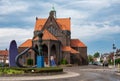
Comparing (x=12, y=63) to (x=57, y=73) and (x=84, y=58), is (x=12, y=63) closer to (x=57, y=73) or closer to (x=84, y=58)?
(x=57, y=73)

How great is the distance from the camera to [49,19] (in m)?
109

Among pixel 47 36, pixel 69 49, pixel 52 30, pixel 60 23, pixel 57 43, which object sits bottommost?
pixel 69 49

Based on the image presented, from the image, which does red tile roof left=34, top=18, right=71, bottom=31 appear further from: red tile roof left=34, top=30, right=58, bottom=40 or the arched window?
red tile roof left=34, top=30, right=58, bottom=40

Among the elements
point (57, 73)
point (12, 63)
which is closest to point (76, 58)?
point (12, 63)

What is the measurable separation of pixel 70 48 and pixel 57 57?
25.9 ft

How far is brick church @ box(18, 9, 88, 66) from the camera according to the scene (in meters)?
101

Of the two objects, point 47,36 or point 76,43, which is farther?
point 76,43

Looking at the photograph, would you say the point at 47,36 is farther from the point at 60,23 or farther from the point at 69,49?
the point at 60,23

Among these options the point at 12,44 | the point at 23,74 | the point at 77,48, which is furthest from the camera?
the point at 77,48

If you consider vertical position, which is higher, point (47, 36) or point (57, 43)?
point (47, 36)

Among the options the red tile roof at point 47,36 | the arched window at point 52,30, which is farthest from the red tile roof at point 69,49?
the arched window at point 52,30

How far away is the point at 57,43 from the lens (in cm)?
10375

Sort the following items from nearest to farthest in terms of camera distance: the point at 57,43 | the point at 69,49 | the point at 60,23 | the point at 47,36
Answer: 1. the point at 47,36
2. the point at 57,43
3. the point at 69,49
4. the point at 60,23

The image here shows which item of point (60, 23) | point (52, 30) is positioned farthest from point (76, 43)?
point (52, 30)
